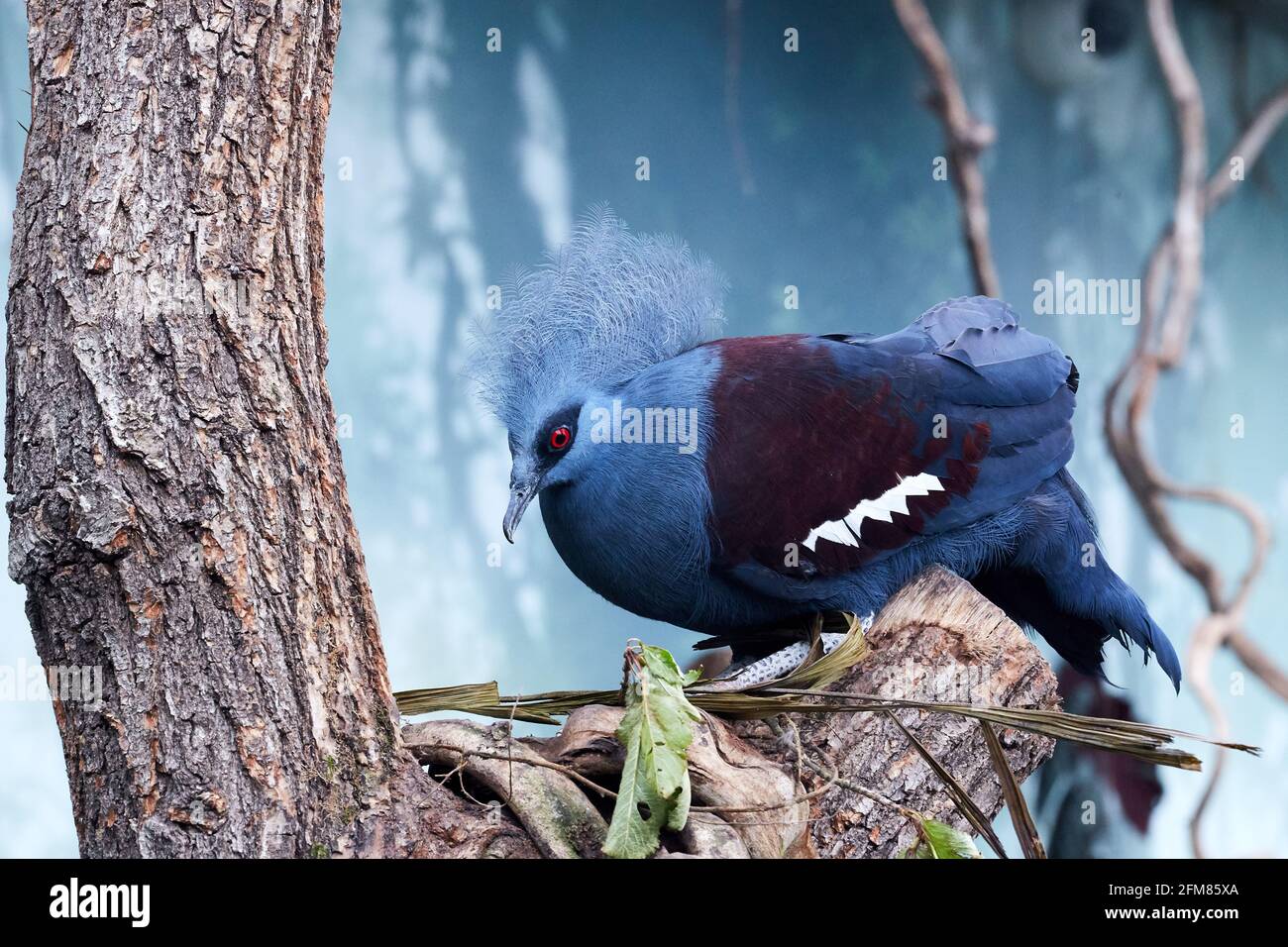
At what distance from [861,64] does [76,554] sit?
2.56 metres

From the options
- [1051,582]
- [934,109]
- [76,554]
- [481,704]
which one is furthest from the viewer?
[934,109]

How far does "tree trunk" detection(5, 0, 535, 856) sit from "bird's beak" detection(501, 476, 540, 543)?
1.68ft

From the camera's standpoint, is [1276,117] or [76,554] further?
[1276,117]

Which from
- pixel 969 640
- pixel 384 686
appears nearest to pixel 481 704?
pixel 384 686

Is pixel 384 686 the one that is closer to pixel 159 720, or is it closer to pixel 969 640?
pixel 159 720

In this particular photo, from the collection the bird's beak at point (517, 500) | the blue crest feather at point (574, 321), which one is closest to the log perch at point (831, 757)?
the bird's beak at point (517, 500)

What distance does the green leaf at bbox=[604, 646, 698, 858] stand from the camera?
1.18 metres

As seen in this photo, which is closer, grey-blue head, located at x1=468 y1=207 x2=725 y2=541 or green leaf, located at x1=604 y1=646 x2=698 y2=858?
green leaf, located at x1=604 y1=646 x2=698 y2=858

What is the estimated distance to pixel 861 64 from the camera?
308 centimetres

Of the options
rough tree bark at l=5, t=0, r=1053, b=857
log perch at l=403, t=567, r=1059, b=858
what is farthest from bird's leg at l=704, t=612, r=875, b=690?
rough tree bark at l=5, t=0, r=1053, b=857

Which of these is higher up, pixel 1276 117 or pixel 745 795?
pixel 1276 117
